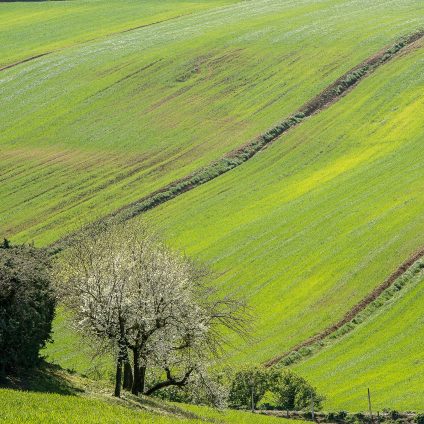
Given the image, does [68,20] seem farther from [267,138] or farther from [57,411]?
[57,411]

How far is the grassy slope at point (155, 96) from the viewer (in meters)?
91.4

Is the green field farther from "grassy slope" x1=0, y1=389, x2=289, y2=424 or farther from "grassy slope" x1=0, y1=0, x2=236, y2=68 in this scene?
"grassy slope" x1=0, y1=0, x2=236, y2=68

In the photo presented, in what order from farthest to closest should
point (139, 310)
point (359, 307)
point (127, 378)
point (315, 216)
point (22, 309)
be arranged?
point (315, 216), point (359, 307), point (127, 378), point (139, 310), point (22, 309)

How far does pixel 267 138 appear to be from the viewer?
9838 centimetres

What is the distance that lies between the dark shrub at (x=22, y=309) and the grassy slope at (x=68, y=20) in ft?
310

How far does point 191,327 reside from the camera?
141 ft

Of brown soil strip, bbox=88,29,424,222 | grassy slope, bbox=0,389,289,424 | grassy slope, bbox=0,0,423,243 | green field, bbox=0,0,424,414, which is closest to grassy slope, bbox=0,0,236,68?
green field, bbox=0,0,424,414

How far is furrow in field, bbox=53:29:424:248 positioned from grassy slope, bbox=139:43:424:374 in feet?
4.09

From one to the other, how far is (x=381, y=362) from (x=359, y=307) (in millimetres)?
7811

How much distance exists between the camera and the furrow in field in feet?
281

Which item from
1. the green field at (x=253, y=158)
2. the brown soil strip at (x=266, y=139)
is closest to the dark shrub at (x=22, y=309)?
the green field at (x=253, y=158)

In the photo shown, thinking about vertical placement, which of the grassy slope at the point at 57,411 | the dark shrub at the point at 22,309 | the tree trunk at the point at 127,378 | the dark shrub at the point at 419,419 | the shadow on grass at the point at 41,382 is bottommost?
the dark shrub at the point at 419,419

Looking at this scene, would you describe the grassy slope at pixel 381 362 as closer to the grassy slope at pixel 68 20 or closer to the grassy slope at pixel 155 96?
the grassy slope at pixel 155 96

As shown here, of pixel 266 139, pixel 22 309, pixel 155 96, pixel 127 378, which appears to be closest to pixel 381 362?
pixel 127 378
